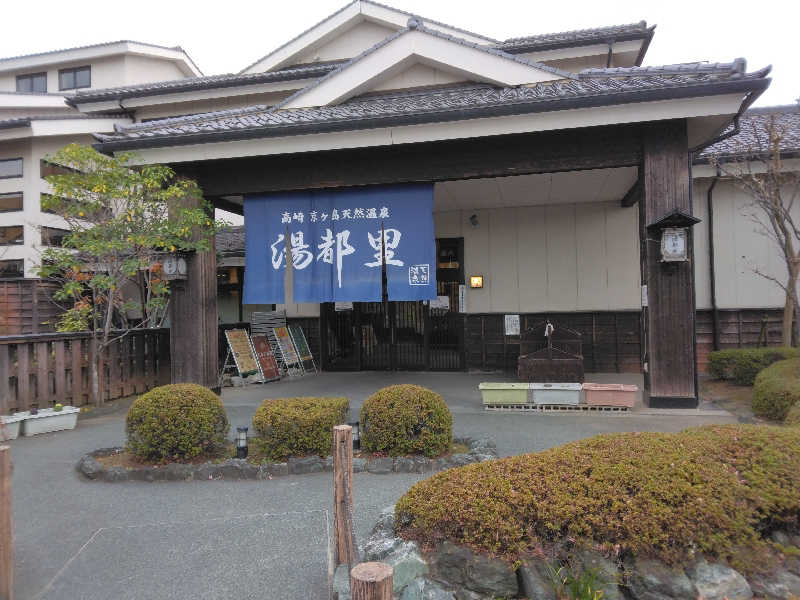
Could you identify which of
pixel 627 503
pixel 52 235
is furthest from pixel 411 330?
pixel 52 235

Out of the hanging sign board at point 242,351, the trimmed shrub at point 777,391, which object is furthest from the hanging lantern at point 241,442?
the trimmed shrub at point 777,391

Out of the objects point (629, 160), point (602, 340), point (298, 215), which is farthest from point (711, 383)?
point (298, 215)

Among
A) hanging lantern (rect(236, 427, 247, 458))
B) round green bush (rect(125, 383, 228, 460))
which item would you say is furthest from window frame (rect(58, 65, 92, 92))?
hanging lantern (rect(236, 427, 247, 458))

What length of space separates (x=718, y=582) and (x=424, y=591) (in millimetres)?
1713

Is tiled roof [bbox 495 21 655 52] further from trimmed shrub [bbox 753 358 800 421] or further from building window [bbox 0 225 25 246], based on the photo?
building window [bbox 0 225 25 246]

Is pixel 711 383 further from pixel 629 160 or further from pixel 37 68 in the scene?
pixel 37 68

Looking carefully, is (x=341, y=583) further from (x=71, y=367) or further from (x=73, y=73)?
(x=73, y=73)

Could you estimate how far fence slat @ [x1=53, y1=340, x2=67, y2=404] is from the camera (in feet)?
26.8

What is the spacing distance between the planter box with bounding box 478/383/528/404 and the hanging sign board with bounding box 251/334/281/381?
5905mm

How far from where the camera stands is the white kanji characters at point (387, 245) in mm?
8719

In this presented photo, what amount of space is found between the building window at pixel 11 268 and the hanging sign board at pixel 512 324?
46.4 ft

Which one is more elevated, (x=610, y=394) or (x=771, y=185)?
(x=771, y=185)

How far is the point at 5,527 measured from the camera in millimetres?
3016

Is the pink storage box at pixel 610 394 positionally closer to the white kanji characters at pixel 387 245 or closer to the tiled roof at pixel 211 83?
the white kanji characters at pixel 387 245
